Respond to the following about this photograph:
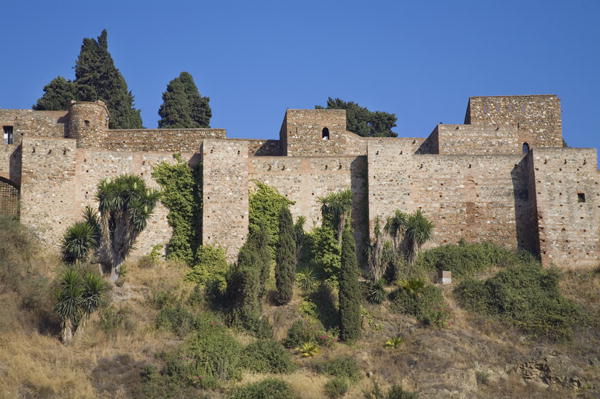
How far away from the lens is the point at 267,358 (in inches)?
1017

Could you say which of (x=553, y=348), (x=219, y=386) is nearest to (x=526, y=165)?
(x=553, y=348)

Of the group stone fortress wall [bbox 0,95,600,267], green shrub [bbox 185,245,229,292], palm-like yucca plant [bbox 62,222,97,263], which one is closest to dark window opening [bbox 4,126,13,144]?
stone fortress wall [bbox 0,95,600,267]

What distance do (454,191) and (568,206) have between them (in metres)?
4.15

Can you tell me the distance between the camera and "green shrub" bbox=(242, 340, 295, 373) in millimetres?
25469

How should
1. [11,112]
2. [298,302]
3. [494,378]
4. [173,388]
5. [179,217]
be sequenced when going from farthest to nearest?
1. [11,112]
2. [179,217]
3. [298,302]
4. [494,378]
5. [173,388]

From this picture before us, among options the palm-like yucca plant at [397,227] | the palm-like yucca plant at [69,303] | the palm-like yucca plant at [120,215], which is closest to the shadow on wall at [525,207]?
the palm-like yucca plant at [397,227]

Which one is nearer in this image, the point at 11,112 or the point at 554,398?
the point at 554,398

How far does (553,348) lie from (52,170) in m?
18.0

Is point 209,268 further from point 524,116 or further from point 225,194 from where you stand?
point 524,116

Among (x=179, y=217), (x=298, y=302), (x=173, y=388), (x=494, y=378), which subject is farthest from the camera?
(x=179, y=217)

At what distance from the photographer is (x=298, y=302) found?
29.0 m

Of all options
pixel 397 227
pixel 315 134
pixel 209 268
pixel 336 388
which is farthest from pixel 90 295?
pixel 315 134

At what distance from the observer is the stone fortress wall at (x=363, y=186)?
3048cm

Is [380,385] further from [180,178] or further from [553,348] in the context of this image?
[180,178]
